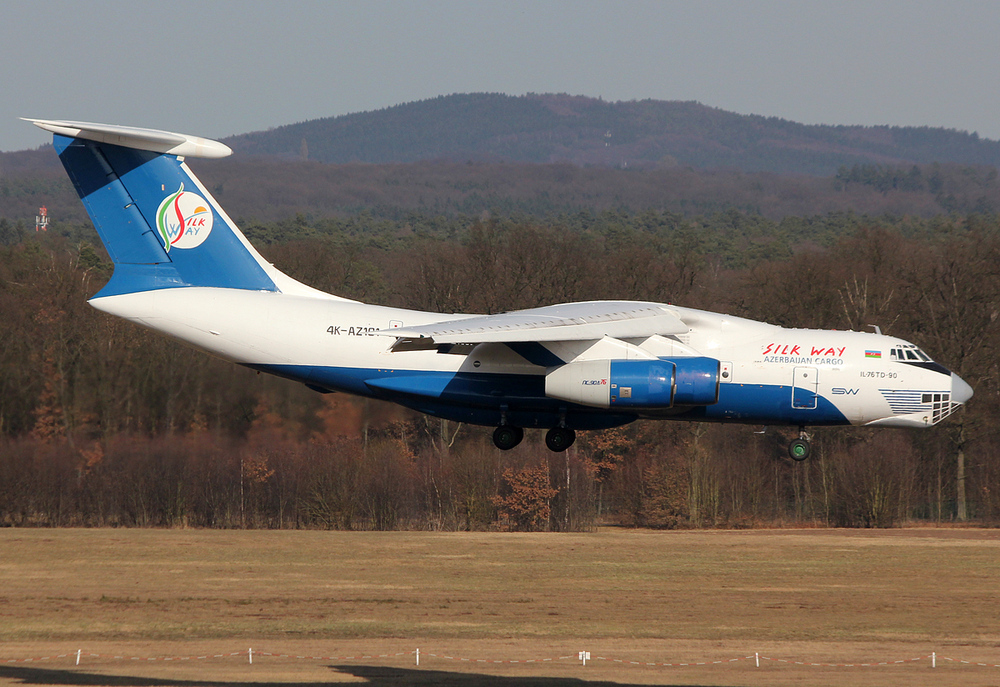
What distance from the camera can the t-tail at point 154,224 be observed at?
20.2 m

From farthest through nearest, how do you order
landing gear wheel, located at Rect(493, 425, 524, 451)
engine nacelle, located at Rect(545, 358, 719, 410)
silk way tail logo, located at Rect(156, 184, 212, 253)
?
silk way tail logo, located at Rect(156, 184, 212, 253) < landing gear wheel, located at Rect(493, 425, 524, 451) < engine nacelle, located at Rect(545, 358, 719, 410)

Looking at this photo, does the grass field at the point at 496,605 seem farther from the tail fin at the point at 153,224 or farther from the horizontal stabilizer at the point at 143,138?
the horizontal stabilizer at the point at 143,138

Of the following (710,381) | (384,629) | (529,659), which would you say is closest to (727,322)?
(710,381)

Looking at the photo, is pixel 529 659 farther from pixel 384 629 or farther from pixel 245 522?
pixel 245 522

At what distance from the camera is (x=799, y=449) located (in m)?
19.7

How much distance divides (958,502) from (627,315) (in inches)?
1157

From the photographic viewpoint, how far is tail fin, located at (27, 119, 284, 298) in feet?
66.2

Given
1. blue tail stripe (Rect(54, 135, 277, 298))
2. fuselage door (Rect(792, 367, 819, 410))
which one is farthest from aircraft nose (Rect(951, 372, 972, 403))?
blue tail stripe (Rect(54, 135, 277, 298))

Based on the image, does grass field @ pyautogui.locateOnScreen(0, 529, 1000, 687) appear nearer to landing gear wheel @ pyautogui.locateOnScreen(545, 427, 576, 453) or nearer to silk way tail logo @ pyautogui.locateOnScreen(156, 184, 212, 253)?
landing gear wheel @ pyautogui.locateOnScreen(545, 427, 576, 453)

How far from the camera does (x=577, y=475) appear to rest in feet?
138

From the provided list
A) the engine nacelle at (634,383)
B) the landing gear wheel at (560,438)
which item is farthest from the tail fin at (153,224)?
the engine nacelle at (634,383)

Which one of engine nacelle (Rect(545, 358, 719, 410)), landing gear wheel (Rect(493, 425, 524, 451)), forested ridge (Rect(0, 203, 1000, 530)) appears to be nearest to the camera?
Result: engine nacelle (Rect(545, 358, 719, 410))

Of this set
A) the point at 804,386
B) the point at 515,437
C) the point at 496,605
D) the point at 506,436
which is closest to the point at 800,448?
the point at 804,386

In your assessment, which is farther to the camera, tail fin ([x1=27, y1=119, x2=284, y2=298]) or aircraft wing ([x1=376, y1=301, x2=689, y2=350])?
tail fin ([x1=27, y1=119, x2=284, y2=298])
